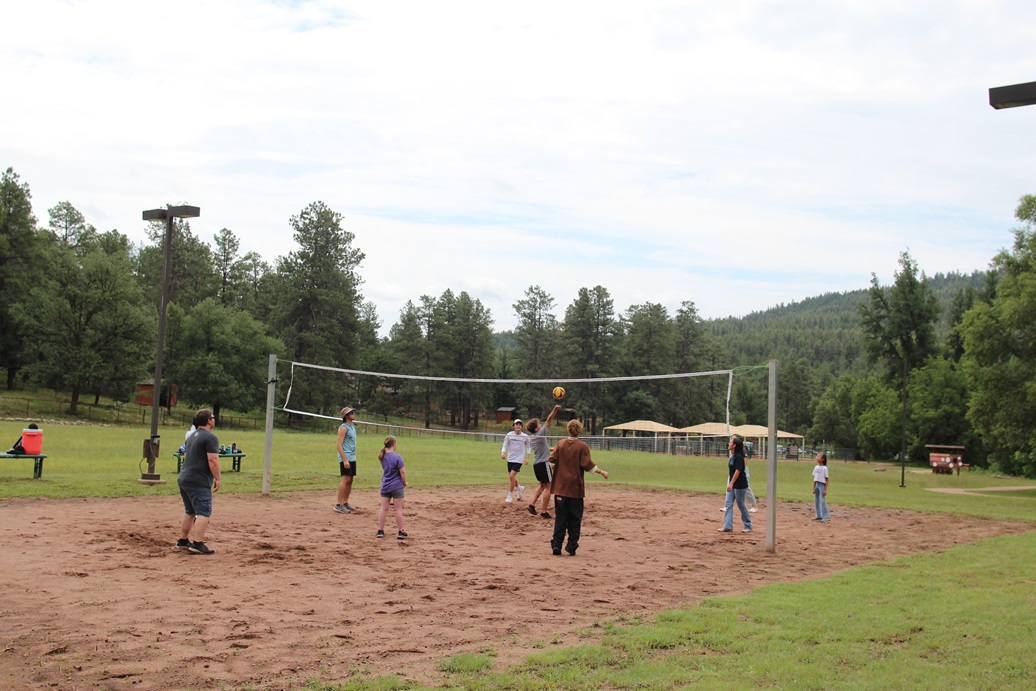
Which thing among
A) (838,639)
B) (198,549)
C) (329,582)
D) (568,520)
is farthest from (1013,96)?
(198,549)

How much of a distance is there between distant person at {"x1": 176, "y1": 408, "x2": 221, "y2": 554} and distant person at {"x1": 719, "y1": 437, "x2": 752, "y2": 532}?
829cm

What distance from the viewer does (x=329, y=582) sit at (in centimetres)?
877

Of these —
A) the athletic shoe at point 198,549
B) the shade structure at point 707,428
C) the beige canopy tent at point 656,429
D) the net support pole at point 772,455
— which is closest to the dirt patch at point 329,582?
the athletic shoe at point 198,549

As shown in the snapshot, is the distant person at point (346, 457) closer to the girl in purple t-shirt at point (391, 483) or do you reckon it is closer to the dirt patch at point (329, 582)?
the dirt patch at point (329, 582)

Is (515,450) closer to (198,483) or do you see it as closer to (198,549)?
(198,483)

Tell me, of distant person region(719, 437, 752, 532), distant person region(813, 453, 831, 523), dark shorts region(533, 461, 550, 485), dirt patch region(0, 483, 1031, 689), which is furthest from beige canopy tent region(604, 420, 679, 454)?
distant person region(719, 437, 752, 532)

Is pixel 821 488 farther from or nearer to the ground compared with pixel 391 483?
nearer to the ground

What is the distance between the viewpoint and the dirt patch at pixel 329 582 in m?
5.96

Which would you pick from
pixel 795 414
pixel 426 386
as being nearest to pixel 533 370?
pixel 426 386

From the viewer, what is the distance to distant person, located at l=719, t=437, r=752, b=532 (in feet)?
46.8

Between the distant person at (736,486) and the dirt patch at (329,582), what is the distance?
1.73ft

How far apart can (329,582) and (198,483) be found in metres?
2.60

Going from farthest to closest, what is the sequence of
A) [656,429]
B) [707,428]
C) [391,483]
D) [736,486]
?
[707,428], [656,429], [736,486], [391,483]

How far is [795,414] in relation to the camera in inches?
4855
